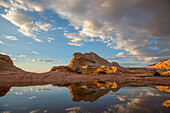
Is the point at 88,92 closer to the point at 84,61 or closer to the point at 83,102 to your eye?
the point at 83,102

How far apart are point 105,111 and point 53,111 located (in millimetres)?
2725

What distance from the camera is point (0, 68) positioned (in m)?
44.8

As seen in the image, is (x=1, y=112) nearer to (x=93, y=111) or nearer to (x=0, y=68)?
(x=93, y=111)

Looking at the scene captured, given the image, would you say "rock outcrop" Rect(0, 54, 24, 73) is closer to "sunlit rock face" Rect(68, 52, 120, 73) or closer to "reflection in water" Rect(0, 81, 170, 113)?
"sunlit rock face" Rect(68, 52, 120, 73)

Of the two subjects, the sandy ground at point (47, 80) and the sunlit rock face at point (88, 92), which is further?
the sandy ground at point (47, 80)

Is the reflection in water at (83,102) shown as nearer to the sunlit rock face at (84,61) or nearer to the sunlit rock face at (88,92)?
the sunlit rock face at (88,92)

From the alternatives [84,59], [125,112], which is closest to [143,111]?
[125,112]

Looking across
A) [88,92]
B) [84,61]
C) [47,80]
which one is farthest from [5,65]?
[88,92]

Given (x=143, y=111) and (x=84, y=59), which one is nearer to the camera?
(x=143, y=111)

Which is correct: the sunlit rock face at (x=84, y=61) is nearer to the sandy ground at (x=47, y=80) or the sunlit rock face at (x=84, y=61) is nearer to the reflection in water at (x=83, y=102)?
the sandy ground at (x=47, y=80)

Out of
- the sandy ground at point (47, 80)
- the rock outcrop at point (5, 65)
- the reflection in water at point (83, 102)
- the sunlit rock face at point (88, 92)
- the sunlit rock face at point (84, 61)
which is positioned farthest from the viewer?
the sunlit rock face at point (84, 61)

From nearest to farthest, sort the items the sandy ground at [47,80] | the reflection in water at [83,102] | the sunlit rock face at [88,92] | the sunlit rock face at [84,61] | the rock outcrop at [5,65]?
the reflection in water at [83,102] → the sunlit rock face at [88,92] → the sandy ground at [47,80] → the rock outcrop at [5,65] → the sunlit rock face at [84,61]

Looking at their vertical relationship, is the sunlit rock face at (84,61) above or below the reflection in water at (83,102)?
above

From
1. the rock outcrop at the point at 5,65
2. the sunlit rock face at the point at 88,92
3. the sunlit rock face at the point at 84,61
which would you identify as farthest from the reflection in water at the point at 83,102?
the sunlit rock face at the point at 84,61
